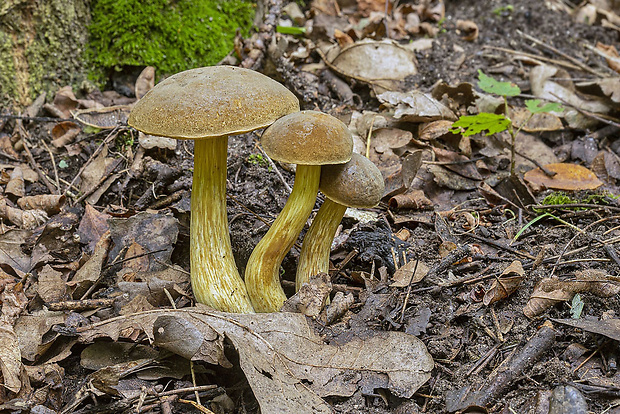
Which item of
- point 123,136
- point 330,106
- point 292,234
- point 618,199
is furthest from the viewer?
point 330,106

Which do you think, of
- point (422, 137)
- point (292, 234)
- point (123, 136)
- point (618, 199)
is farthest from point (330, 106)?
point (618, 199)

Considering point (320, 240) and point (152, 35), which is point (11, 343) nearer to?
point (320, 240)

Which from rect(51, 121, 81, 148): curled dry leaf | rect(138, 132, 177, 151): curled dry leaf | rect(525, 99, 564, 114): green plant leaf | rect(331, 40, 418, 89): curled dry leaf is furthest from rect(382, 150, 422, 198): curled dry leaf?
rect(51, 121, 81, 148): curled dry leaf

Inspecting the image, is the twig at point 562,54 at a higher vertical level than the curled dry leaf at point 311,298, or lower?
higher

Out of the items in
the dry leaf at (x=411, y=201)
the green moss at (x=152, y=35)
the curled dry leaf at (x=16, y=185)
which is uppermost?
the green moss at (x=152, y=35)

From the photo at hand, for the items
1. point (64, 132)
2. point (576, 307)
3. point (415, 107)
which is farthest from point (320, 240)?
point (64, 132)

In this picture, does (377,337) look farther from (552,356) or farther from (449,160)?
(449,160)

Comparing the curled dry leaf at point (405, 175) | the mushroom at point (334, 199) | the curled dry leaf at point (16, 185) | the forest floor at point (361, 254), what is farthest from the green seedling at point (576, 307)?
the curled dry leaf at point (16, 185)

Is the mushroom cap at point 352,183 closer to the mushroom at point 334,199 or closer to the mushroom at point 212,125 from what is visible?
the mushroom at point 334,199

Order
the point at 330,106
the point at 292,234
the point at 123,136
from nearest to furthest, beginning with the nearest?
the point at 292,234 < the point at 123,136 < the point at 330,106
